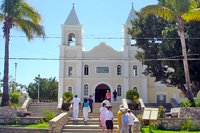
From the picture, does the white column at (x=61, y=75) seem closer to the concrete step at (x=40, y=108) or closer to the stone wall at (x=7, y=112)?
the concrete step at (x=40, y=108)

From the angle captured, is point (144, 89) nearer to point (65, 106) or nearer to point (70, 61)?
point (70, 61)

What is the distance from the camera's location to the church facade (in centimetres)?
4044

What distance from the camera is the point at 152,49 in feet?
104

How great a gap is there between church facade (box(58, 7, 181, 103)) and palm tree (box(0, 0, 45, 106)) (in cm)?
1512

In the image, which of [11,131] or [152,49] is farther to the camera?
[152,49]

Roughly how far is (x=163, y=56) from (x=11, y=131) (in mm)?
15169

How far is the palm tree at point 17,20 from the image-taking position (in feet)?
78.1

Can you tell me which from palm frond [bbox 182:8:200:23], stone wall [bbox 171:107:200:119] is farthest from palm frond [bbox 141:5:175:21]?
stone wall [bbox 171:107:200:119]

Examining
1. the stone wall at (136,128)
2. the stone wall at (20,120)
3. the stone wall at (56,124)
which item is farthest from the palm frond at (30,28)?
the stone wall at (136,128)

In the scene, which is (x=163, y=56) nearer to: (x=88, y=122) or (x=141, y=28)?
(x=141, y=28)

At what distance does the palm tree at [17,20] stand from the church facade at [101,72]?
49.6 feet

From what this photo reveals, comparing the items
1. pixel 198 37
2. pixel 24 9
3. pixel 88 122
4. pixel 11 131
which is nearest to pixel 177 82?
pixel 198 37

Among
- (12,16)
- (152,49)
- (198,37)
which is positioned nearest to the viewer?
(12,16)

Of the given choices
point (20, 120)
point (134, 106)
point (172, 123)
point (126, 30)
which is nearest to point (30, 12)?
point (20, 120)
